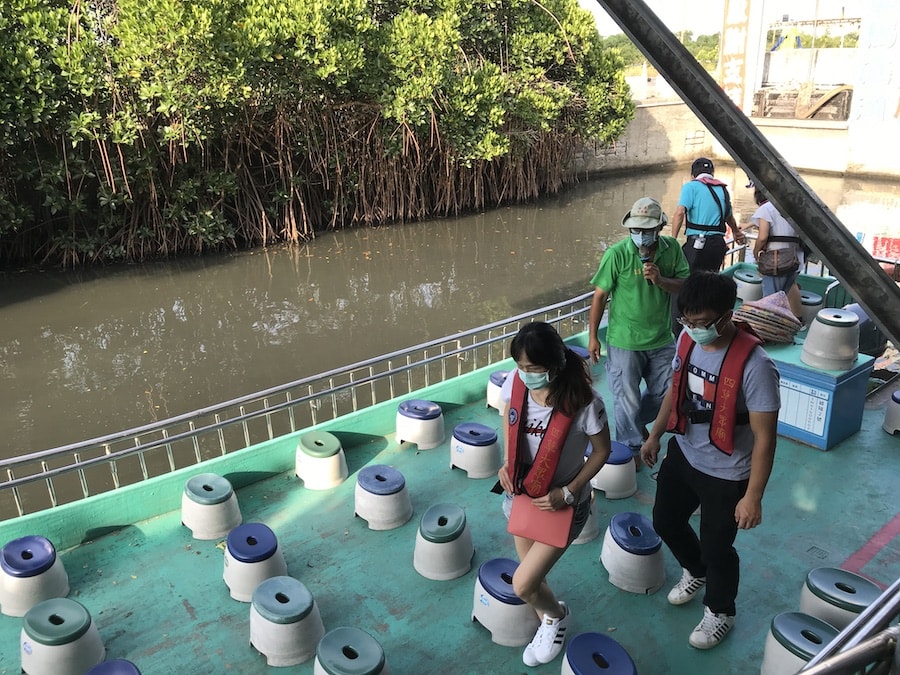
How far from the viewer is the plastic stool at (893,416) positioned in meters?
4.71

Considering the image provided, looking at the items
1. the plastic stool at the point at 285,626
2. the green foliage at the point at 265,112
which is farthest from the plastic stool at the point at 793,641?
the green foliage at the point at 265,112

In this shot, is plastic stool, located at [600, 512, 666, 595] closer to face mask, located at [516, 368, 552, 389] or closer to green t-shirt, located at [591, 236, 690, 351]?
green t-shirt, located at [591, 236, 690, 351]

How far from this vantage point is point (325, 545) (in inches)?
156

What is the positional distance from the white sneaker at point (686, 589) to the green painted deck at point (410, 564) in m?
0.05

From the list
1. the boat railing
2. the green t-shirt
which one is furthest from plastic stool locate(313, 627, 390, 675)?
the green t-shirt

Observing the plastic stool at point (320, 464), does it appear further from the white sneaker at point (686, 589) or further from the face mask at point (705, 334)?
the face mask at point (705, 334)

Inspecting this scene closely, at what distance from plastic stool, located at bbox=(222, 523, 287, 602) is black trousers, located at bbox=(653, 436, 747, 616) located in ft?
6.18

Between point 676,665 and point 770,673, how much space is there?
15.3 inches

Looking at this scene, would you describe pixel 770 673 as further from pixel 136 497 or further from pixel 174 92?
pixel 174 92

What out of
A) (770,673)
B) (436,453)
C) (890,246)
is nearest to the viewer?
(770,673)

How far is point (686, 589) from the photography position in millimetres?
3270

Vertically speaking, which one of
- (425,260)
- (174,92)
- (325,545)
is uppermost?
(174,92)

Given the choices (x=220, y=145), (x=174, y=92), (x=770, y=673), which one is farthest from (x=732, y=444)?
(x=220, y=145)

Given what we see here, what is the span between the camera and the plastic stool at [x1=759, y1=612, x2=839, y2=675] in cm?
261
